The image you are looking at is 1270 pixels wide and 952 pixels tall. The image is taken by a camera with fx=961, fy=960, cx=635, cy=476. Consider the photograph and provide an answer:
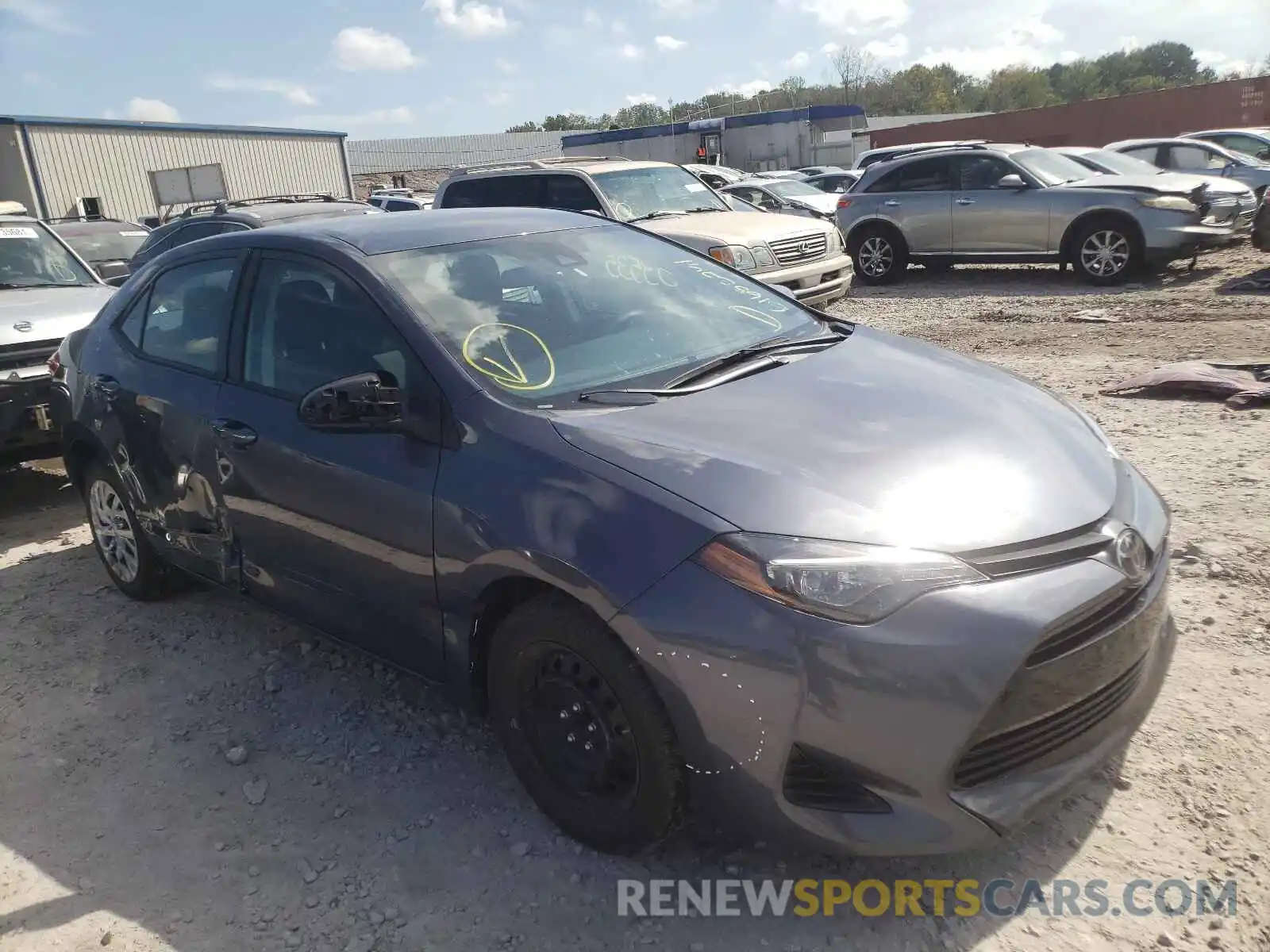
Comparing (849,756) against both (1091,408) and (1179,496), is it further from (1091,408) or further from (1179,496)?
(1091,408)

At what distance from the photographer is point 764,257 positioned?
30.0 ft

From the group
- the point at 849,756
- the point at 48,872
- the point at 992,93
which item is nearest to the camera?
the point at 849,756

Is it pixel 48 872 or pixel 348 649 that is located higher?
pixel 348 649

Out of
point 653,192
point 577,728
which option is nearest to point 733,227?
point 653,192

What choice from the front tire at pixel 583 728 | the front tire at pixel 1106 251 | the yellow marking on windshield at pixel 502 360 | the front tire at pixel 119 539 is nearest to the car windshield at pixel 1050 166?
the front tire at pixel 1106 251

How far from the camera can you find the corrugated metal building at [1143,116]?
34.2 m

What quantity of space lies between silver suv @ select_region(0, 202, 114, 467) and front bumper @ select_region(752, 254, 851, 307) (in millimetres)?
5620

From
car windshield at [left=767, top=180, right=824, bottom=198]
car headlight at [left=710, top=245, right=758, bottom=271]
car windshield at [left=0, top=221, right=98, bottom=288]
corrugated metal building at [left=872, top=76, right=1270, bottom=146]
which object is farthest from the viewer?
corrugated metal building at [left=872, top=76, right=1270, bottom=146]

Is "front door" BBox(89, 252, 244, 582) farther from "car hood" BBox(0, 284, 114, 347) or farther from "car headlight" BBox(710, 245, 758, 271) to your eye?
"car headlight" BBox(710, 245, 758, 271)

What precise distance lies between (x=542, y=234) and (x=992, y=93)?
289 ft

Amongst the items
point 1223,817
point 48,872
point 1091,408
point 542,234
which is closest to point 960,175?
point 1091,408


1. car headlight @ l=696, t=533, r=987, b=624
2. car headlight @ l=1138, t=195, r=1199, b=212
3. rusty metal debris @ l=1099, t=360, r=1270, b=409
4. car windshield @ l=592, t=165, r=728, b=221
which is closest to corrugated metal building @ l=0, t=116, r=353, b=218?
car windshield @ l=592, t=165, r=728, b=221

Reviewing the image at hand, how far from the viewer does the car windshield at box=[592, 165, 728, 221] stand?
1006cm

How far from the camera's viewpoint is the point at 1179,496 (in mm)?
4719
